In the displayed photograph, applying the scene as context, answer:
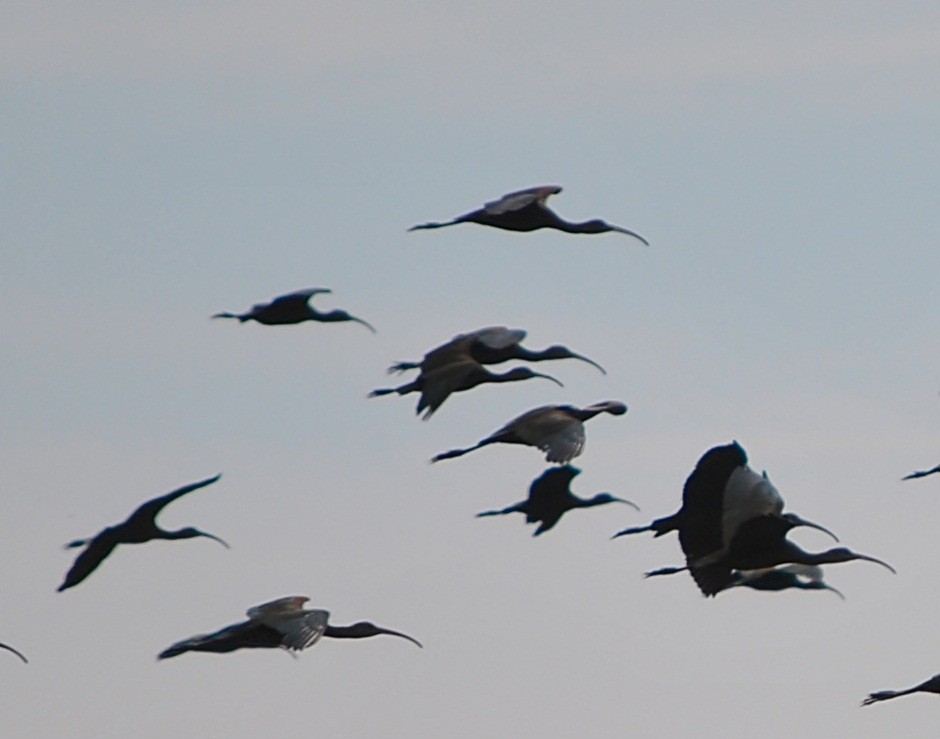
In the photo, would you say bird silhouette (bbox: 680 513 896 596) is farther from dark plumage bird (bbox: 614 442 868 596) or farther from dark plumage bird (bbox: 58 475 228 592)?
dark plumage bird (bbox: 58 475 228 592)

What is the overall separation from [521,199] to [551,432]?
8.24 feet

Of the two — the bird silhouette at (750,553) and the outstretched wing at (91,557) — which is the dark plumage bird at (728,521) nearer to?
the bird silhouette at (750,553)

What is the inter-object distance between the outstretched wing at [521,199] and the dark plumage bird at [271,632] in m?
5.18

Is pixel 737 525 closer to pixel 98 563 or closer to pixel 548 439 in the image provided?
pixel 548 439

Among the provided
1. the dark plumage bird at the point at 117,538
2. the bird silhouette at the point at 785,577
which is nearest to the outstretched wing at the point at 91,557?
the dark plumage bird at the point at 117,538

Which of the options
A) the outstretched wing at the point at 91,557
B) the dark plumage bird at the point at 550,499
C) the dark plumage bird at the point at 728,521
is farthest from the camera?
the dark plumage bird at the point at 550,499

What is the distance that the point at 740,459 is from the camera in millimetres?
29875

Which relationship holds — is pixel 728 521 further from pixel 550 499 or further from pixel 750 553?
pixel 550 499

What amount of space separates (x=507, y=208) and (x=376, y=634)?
483cm

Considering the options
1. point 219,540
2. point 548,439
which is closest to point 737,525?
point 548,439

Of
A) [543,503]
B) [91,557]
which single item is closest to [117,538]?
[91,557]

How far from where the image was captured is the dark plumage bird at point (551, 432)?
109 ft

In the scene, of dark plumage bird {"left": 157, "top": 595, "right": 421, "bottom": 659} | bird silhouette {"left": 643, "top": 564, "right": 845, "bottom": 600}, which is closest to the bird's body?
bird silhouette {"left": 643, "top": 564, "right": 845, "bottom": 600}

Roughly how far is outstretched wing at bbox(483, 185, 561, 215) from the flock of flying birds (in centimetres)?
1
